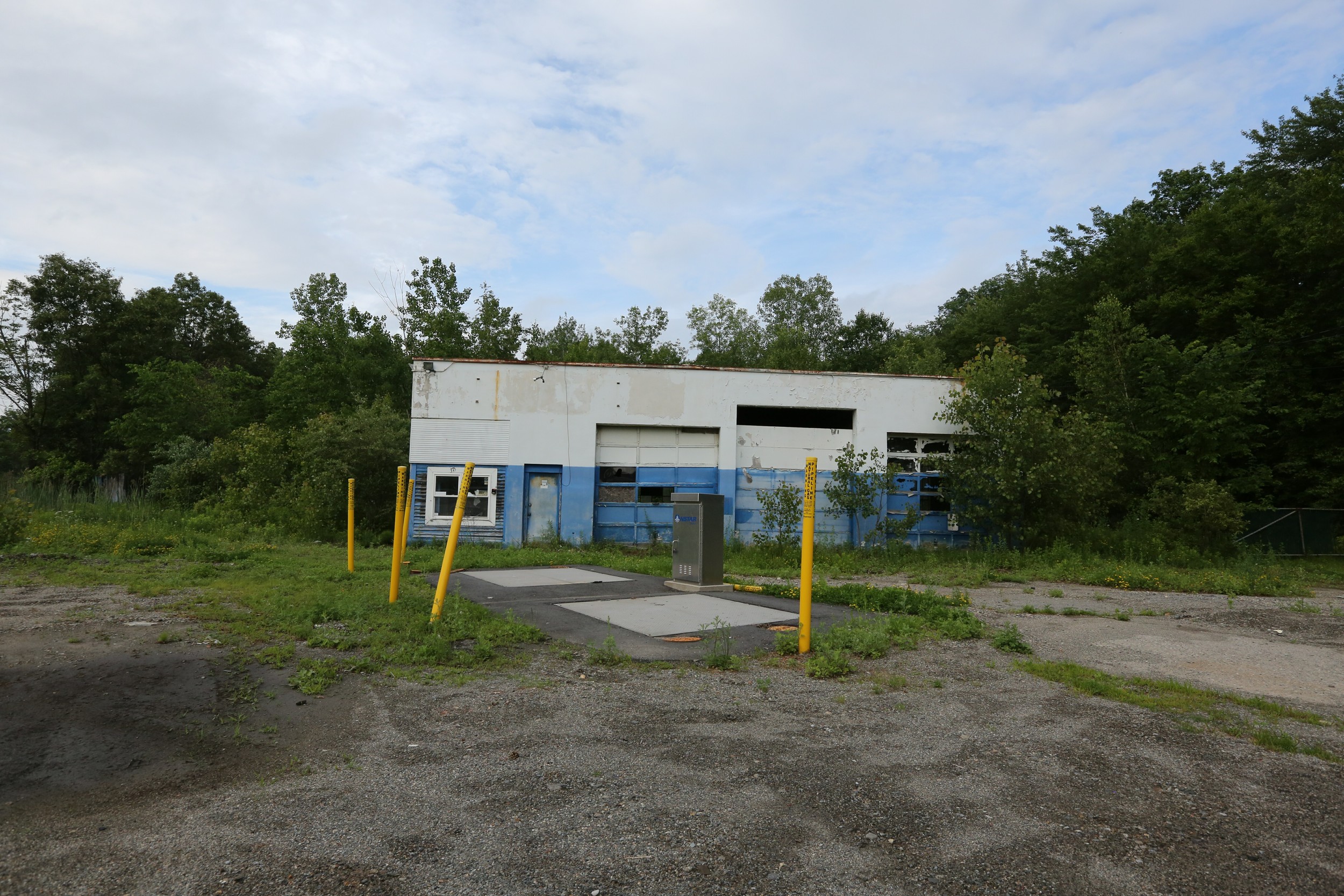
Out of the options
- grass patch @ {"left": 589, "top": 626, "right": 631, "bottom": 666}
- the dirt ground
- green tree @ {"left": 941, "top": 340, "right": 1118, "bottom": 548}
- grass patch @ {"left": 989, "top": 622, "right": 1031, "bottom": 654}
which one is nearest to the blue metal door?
green tree @ {"left": 941, "top": 340, "right": 1118, "bottom": 548}

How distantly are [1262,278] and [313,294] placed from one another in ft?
133

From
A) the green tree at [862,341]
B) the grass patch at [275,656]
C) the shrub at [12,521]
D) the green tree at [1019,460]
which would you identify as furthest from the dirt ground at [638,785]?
the green tree at [862,341]

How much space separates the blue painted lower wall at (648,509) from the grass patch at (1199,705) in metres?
13.2

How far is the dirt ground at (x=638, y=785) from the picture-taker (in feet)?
9.66

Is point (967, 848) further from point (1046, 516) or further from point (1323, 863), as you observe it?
point (1046, 516)

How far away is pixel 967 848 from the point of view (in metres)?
3.16

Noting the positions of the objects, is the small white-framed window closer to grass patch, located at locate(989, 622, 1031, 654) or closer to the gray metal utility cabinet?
the gray metal utility cabinet

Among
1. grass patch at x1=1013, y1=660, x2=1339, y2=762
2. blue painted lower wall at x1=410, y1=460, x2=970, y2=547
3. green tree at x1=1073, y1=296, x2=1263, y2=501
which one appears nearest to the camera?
grass patch at x1=1013, y1=660, x2=1339, y2=762

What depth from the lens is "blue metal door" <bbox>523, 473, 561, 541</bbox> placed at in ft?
64.3

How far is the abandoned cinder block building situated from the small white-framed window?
0.03 m

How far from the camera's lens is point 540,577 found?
13.0 m

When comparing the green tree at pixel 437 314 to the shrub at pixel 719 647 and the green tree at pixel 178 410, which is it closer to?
the green tree at pixel 178 410

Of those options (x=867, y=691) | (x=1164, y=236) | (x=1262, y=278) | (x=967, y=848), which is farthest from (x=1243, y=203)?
(x=967, y=848)

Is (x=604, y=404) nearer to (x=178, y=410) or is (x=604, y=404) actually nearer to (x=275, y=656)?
(x=275, y=656)
